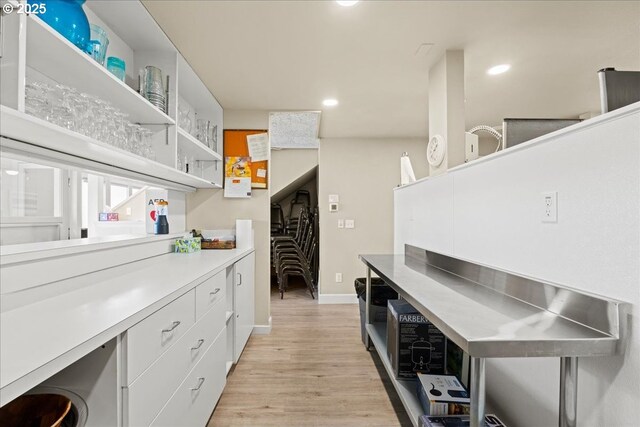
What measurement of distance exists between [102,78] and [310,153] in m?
3.89

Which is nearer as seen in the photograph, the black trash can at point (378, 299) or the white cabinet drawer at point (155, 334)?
the white cabinet drawer at point (155, 334)

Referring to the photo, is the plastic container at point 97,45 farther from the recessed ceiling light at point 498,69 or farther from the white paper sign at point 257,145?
the recessed ceiling light at point 498,69

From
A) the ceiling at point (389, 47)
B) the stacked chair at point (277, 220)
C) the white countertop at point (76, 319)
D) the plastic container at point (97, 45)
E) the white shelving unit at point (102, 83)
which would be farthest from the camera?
the stacked chair at point (277, 220)

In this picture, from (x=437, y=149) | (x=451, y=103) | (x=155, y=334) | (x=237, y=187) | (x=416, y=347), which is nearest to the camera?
(x=155, y=334)

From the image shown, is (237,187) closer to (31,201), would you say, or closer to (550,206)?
(31,201)

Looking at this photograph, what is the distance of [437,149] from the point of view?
7.82 ft

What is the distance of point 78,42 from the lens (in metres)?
1.26

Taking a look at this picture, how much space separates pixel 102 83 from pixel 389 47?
1.69 metres

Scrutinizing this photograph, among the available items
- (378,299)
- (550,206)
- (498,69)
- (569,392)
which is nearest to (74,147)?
(550,206)

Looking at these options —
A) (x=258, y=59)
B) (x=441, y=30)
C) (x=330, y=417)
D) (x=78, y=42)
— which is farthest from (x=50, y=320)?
(x=441, y=30)

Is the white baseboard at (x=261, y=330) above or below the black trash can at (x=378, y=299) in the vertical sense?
below

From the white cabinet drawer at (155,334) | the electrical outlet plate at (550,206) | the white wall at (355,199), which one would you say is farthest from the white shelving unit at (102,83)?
the white wall at (355,199)

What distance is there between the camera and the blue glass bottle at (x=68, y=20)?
1173mm

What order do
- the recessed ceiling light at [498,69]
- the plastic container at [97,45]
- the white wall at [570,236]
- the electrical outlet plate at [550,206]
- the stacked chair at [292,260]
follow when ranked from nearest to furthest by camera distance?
1. the white wall at [570,236]
2. the electrical outlet plate at [550,206]
3. the plastic container at [97,45]
4. the recessed ceiling light at [498,69]
5. the stacked chair at [292,260]
